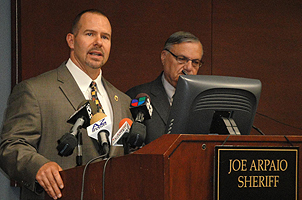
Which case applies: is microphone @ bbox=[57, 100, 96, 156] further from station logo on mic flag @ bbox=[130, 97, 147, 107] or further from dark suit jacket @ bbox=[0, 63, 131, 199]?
dark suit jacket @ bbox=[0, 63, 131, 199]

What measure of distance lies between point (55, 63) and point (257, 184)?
2317 mm

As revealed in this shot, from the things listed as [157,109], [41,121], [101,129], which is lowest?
[157,109]

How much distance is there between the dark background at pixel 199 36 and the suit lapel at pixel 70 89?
1.03 m

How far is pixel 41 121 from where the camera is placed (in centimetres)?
192

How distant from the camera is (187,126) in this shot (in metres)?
1.34

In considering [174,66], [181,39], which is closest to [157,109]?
[174,66]

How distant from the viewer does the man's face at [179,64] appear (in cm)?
275

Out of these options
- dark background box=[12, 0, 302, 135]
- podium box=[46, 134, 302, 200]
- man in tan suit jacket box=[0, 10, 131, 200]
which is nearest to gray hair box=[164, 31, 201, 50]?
dark background box=[12, 0, 302, 135]

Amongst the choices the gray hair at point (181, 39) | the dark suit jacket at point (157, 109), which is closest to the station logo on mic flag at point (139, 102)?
the dark suit jacket at point (157, 109)

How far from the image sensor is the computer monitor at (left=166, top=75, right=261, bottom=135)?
1.32 meters

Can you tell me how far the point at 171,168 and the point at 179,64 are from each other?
1.82 meters

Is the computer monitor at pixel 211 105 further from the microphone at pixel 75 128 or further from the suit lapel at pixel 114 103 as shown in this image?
the suit lapel at pixel 114 103

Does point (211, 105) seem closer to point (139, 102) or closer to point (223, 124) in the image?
point (223, 124)

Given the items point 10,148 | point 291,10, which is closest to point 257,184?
point 10,148
